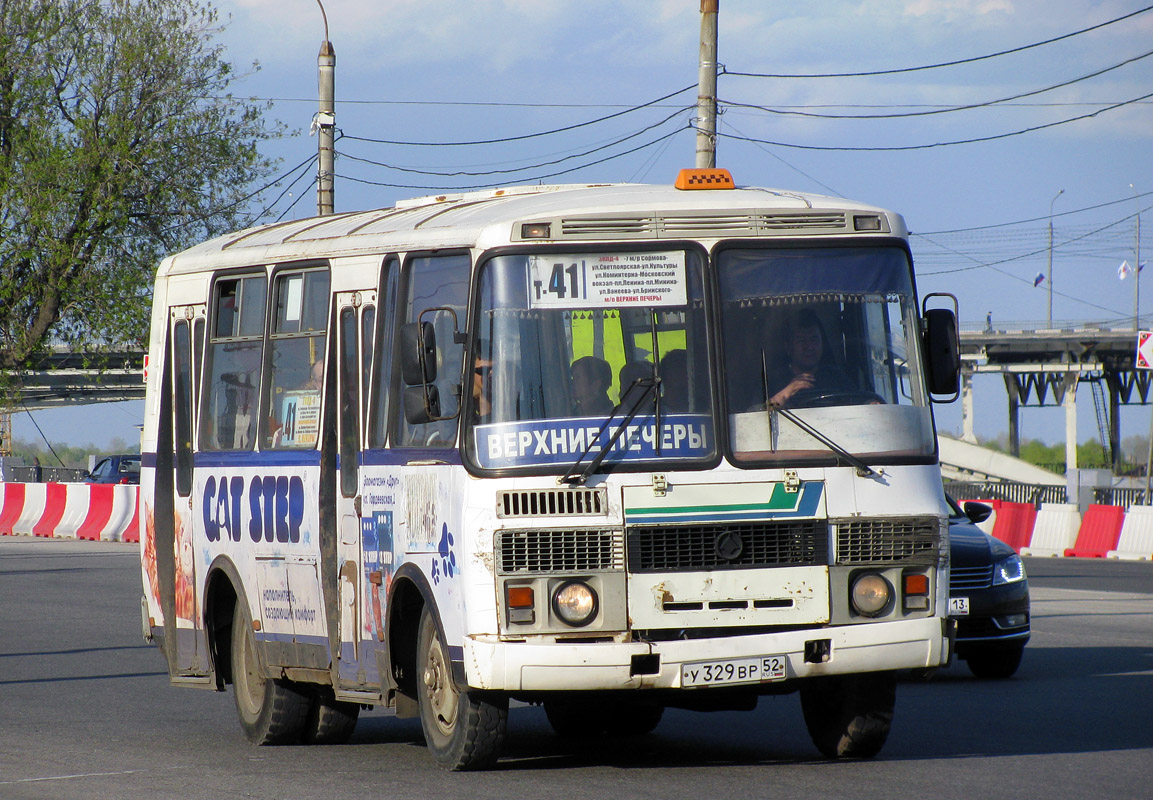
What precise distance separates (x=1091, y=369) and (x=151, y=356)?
3881 inches

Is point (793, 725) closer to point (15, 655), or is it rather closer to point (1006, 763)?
point (1006, 763)

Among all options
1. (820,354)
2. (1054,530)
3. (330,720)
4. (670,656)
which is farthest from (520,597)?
(1054,530)

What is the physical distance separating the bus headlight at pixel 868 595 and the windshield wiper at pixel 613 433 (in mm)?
1164

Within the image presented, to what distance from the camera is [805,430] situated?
8102 millimetres

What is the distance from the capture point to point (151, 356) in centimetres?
1118

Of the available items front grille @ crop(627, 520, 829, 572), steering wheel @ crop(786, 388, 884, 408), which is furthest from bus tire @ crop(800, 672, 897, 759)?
steering wheel @ crop(786, 388, 884, 408)

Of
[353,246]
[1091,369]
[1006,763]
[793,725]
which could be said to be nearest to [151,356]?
[353,246]

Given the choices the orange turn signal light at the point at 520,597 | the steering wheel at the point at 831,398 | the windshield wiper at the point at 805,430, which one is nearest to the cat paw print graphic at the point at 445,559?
the orange turn signal light at the point at 520,597

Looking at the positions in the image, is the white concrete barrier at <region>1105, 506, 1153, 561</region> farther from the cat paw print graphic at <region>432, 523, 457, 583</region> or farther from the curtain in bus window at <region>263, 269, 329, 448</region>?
the cat paw print graphic at <region>432, 523, 457, 583</region>

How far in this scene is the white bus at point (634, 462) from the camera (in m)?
7.72

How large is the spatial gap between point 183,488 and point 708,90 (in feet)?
39.1

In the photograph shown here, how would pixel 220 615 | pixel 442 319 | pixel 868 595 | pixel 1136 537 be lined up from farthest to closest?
pixel 1136 537, pixel 220 615, pixel 442 319, pixel 868 595

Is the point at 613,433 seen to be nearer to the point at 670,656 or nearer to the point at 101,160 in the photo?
the point at 670,656

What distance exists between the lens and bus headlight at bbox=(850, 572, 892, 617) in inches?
316
